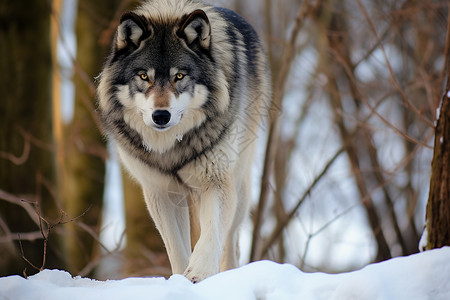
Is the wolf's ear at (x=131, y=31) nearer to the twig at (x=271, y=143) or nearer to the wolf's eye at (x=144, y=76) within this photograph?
the wolf's eye at (x=144, y=76)

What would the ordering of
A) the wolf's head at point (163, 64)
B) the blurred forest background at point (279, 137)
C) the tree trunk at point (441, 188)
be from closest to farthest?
1. the tree trunk at point (441, 188)
2. the wolf's head at point (163, 64)
3. the blurred forest background at point (279, 137)

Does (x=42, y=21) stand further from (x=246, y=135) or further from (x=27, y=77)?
(x=246, y=135)

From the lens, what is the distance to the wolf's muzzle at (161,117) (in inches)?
141

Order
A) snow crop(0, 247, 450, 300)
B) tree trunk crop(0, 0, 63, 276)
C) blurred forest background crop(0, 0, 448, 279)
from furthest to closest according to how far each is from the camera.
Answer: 1. tree trunk crop(0, 0, 63, 276)
2. blurred forest background crop(0, 0, 448, 279)
3. snow crop(0, 247, 450, 300)

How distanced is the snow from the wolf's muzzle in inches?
48.0

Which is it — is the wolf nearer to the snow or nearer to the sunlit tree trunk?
the snow

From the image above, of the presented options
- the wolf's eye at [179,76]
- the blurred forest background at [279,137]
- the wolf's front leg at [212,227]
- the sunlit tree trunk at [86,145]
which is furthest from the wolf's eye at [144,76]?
the sunlit tree trunk at [86,145]

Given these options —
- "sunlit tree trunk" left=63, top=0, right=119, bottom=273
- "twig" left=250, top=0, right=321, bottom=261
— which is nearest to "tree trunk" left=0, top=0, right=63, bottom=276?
"sunlit tree trunk" left=63, top=0, right=119, bottom=273

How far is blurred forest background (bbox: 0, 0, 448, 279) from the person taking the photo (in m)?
6.30

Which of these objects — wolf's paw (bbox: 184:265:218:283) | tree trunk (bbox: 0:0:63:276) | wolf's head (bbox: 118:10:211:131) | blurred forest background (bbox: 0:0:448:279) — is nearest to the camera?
wolf's paw (bbox: 184:265:218:283)

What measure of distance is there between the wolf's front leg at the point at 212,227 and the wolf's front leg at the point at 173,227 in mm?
399

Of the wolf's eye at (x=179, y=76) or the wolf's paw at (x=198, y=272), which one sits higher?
the wolf's eye at (x=179, y=76)

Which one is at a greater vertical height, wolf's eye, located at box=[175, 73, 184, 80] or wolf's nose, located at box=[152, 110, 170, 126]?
wolf's eye, located at box=[175, 73, 184, 80]

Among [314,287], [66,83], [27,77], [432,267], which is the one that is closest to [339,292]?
[314,287]
